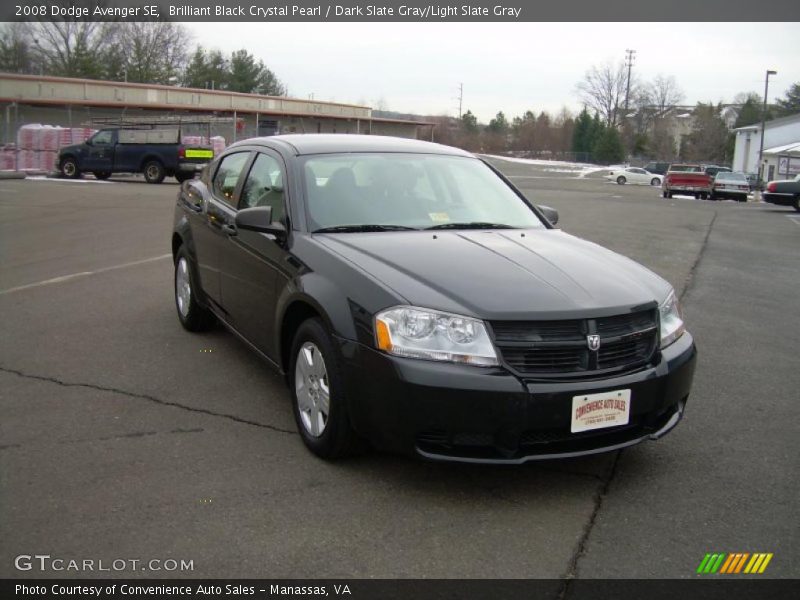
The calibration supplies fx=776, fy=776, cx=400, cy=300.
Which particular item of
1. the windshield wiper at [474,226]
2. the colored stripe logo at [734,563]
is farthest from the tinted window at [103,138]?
the colored stripe logo at [734,563]

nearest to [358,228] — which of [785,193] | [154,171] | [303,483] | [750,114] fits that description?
[303,483]

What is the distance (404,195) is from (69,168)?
84.3 feet

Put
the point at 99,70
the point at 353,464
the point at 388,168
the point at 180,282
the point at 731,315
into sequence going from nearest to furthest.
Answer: the point at 353,464 → the point at 388,168 → the point at 180,282 → the point at 731,315 → the point at 99,70

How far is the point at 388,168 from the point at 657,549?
9.06ft

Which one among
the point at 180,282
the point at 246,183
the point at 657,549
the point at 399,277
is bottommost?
the point at 657,549

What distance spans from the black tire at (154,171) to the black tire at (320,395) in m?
23.3

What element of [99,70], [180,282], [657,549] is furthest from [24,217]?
[99,70]

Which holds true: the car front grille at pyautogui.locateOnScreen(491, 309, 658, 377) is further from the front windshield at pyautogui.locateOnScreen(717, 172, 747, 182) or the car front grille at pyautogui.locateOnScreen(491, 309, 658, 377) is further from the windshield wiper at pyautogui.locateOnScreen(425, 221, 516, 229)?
the front windshield at pyautogui.locateOnScreen(717, 172, 747, 182)

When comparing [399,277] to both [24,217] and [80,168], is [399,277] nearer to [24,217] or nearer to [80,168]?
[24,217]

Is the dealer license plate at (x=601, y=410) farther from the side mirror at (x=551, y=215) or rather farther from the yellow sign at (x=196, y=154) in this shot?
the yellow sign at (x=196, y=154)

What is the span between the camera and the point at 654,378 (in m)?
3.58

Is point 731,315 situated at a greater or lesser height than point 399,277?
lesser

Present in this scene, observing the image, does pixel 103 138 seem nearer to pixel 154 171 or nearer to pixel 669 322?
pixel 154 171

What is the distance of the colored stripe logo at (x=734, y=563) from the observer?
9.78 feet
